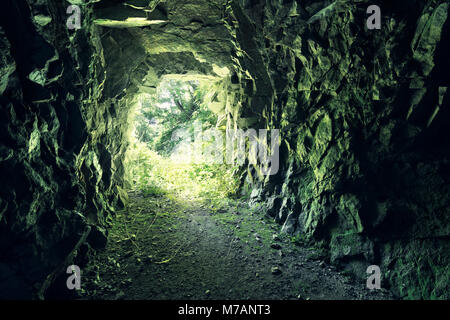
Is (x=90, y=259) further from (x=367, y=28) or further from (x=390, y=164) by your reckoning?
(x=367, y=28)

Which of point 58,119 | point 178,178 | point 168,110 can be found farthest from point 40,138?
point 168,110

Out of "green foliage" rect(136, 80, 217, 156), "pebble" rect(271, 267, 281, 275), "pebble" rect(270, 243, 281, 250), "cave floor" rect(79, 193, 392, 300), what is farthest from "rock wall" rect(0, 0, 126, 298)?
"green foliage" rect(136, 80, 217, 156)

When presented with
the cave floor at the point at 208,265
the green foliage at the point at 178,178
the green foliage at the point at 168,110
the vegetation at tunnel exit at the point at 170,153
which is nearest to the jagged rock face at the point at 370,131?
the cave floor at the point at 208,265

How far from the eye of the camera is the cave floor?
13.5ft

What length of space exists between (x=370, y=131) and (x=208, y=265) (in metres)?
4.34

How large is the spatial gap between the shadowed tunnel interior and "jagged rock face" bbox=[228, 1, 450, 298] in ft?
0.08

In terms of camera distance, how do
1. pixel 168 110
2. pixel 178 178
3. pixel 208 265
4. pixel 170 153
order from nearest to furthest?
pixel 208 265
pixel 178 178
pixel 170 153
pixel 168 110

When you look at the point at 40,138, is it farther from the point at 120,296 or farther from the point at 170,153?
the point at 170,153

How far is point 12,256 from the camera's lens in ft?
9.61

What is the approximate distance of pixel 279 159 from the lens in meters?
7.41

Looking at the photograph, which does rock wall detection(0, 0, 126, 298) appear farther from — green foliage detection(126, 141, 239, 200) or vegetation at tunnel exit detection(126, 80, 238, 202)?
vegetation at tunnel exit detection(126, 80, 238, 202)

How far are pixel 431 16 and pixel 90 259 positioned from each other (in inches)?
294
